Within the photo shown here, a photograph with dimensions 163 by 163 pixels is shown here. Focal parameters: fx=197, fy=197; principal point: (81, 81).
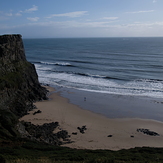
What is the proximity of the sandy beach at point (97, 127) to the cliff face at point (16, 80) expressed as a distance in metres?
2.15

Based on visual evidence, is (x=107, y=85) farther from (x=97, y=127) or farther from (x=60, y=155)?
(x=60, y=155)

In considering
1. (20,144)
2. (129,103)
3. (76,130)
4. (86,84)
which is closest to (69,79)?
(86,84)

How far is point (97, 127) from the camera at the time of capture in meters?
27.3

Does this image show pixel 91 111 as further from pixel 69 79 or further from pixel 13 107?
pixel 69 79

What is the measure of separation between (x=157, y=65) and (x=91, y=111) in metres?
41.8

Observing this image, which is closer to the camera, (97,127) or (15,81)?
(97,127)

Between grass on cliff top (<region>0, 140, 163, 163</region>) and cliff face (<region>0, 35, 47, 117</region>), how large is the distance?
38.1 feet

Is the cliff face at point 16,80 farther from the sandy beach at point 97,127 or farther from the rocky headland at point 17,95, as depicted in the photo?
the sandy beach at point 97,127

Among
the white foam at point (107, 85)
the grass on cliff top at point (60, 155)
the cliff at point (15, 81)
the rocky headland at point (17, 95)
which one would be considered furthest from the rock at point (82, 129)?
the white foam at point (107, 85)

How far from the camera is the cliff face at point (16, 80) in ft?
98.9

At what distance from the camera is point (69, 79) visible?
53.6 meters

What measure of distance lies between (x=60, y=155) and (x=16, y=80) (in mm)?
21122

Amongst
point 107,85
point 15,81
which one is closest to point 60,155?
point 15,81

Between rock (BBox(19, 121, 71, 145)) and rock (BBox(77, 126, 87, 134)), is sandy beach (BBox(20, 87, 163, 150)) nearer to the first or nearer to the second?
rock (BBox(77, 126, 87, 134))
